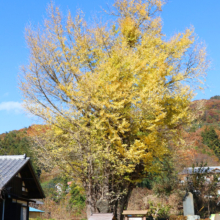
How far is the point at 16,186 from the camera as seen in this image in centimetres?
1129

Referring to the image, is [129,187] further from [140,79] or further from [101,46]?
[101,46]

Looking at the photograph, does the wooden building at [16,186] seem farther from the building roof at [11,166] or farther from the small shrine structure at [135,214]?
the small shrine structure at [135,214]

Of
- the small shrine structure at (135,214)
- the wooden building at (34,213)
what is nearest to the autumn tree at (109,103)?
the small shrine structure at (135,214)

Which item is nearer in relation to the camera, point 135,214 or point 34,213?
point 135,214

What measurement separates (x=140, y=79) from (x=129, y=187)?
508 cm

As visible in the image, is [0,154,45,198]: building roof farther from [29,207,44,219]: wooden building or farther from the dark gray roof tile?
[29,207,44,219]: wooden building

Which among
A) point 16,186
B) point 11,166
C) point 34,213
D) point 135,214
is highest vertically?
point 11,166

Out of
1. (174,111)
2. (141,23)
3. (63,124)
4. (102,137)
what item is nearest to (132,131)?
(102,137)

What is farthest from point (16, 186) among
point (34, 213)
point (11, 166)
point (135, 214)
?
point (34, 213)

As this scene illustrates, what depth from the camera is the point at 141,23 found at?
1402 centimetres

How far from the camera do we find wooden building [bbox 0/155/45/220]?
10.0 meters

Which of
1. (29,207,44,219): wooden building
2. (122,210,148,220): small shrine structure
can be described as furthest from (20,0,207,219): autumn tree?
(29,207,44,219): wooden building

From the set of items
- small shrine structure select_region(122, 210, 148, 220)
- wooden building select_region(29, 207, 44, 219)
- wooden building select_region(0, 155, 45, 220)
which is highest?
wooden building select_region(0, 155, 45, 220)

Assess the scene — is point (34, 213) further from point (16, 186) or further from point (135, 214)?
point (135, 214)
